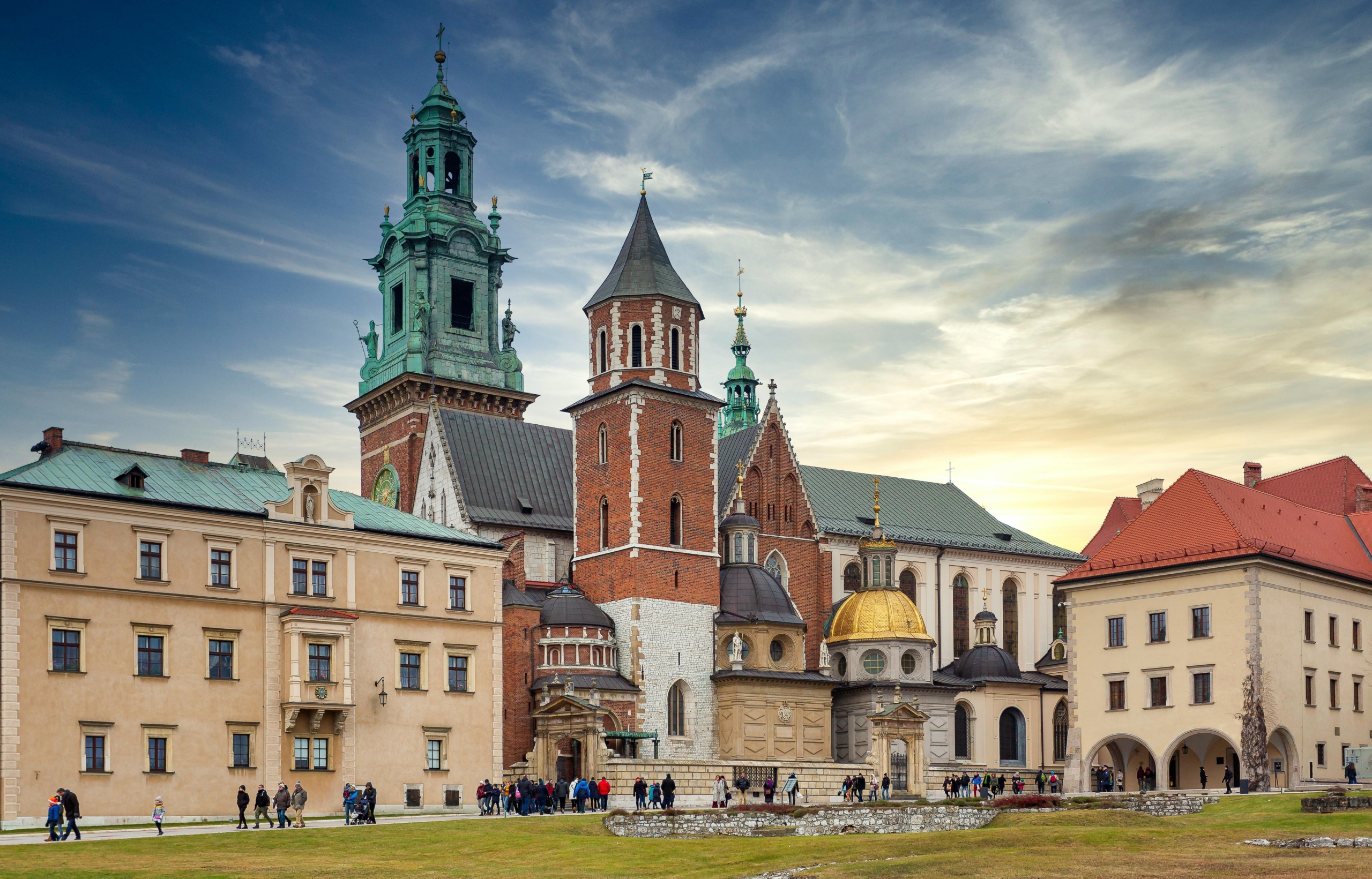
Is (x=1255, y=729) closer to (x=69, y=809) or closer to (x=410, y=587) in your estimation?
(x=410, y=587)

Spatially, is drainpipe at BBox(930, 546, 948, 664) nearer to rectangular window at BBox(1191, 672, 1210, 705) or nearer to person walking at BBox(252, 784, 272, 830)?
rectangular window at BBox(1191, 672, 1210, 705)

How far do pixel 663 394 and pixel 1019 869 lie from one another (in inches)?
1778

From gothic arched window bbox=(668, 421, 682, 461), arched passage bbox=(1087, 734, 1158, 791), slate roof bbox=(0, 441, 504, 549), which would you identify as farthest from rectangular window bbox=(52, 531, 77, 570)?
arched passage bbox=(1087, 734, 1158, 791)

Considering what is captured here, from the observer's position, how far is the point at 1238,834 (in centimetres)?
3659

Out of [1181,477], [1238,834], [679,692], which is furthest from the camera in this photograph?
[679,692]

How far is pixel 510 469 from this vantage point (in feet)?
259

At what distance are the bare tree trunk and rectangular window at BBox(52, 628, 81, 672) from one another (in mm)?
39752

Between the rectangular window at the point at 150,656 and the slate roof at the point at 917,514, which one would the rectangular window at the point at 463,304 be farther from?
the rectangular window at the point at 150,656

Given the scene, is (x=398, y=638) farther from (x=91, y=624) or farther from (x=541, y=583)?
(x=541, y=583)

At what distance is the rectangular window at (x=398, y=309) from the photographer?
92.2m

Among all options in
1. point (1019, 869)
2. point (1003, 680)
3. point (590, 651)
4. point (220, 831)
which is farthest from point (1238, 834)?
point (1003, 680)

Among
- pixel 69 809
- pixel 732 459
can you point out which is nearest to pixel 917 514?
pixel 732 459

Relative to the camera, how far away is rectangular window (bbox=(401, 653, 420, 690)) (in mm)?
58406

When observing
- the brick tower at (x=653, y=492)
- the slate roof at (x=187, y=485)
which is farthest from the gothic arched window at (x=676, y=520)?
the slate roof at (x=187, y=485)
